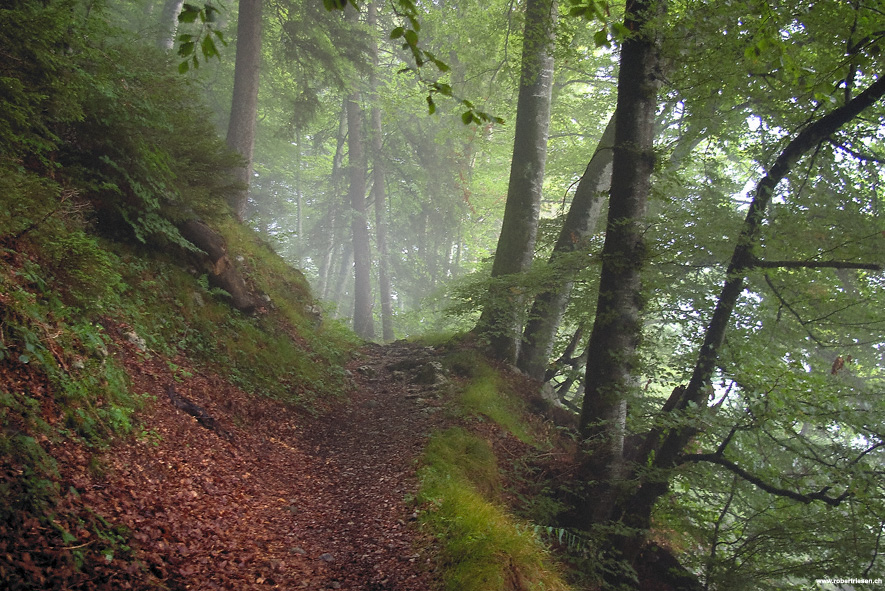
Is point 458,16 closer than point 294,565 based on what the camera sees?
No

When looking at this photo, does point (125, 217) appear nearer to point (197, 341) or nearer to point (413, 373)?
point (197, 341)

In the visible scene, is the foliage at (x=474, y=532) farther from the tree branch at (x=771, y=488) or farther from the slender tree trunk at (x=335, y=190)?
the slender tree trunk at (x=335, y=190)

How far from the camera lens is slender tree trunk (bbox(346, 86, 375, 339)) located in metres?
19.9

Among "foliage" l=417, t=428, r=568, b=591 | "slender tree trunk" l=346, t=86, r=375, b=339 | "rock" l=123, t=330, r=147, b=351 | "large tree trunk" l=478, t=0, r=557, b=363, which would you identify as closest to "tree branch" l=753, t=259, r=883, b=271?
"foliage" l=417, t=428, r=568, b=591

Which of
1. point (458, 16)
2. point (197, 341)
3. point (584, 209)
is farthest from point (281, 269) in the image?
point (458, 16)

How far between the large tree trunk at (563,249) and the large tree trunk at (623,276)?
3.43 m

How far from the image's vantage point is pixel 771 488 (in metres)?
4.80

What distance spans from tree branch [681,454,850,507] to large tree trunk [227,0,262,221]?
952 cm

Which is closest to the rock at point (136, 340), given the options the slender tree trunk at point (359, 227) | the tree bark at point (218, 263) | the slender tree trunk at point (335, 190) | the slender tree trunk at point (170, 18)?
the tree bark at point (218, 263)

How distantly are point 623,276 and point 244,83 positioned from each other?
30.9ft

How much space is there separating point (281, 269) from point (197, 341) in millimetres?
4340

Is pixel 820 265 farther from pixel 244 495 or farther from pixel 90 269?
pixel 90 269

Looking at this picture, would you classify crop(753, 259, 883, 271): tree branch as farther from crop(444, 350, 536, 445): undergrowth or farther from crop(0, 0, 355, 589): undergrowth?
crop(0, 0, 355, 589): undergrowth

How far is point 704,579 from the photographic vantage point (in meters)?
5.33
